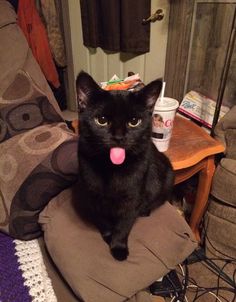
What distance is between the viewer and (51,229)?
2.72 feet

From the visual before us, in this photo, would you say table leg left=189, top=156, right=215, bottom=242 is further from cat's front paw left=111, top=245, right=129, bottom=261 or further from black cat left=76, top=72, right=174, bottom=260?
cat's front paw left=111, top=245, right=129, bottom=261

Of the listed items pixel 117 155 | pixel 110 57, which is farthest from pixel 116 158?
pixel 110 57

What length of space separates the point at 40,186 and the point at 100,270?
1.09 ft

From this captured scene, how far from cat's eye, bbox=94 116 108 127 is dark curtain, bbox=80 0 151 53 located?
98cm

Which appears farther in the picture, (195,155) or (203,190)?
(203,190)

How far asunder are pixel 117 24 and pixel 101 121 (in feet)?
3.47

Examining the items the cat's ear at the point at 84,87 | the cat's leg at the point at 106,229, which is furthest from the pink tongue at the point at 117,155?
the cat's leg at the point at 106,229

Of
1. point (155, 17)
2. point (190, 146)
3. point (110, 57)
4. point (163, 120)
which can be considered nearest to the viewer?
point (163, 120)

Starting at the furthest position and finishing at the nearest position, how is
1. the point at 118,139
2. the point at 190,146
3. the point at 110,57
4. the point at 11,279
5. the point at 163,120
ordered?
the point at 110,57 → the point at 190,146 → the point at 163,120 → the point at 11,279 → the point at 118,139

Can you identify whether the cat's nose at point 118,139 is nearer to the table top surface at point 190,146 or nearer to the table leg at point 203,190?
the table top surface at point 190,146

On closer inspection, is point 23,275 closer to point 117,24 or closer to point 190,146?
point 190,146

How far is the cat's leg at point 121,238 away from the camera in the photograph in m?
0.76

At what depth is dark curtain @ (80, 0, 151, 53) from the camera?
138 centimetres

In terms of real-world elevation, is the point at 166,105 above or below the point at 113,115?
below
